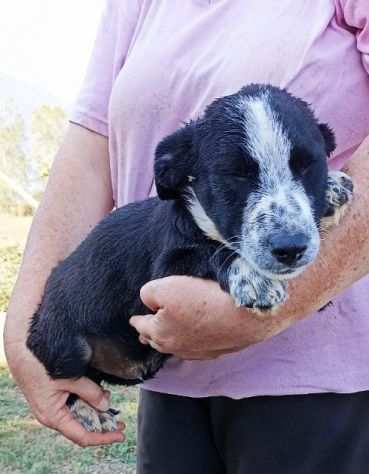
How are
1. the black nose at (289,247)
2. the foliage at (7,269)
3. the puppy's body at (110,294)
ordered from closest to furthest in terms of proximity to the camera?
the black nose at (289,247) < the puppy's body at (110,294) < the foliage at (7,269)

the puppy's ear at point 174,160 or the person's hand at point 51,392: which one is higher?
the puppy's ear at point 174,160

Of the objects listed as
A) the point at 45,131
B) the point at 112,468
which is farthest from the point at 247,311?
the point at 45,131

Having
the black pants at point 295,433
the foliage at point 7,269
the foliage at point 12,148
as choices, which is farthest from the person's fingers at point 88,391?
the foliage at point 12,148

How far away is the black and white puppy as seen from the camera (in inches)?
61.2

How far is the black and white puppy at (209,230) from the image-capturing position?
5.10ft

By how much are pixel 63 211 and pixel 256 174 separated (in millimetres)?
779

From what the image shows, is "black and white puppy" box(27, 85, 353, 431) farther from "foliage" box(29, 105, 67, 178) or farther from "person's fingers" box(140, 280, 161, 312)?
"foliage" box(29, 105, 67, 178)

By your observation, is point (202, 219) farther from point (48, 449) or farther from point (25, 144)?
point (25, 144)

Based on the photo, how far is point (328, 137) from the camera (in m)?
1.71

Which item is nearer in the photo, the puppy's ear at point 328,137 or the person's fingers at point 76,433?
the puppy's ear at point 328,137

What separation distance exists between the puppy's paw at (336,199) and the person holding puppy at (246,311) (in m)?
0.02

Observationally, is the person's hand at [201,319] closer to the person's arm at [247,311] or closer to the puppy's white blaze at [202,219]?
the person's arm at [247,311]

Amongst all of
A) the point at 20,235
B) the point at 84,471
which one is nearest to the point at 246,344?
the point at 84,471

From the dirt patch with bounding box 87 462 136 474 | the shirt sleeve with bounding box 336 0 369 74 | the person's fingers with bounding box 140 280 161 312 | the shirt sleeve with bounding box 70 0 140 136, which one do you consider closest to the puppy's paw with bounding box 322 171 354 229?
the shirt sleeve with bounding box 336 0 369 74
